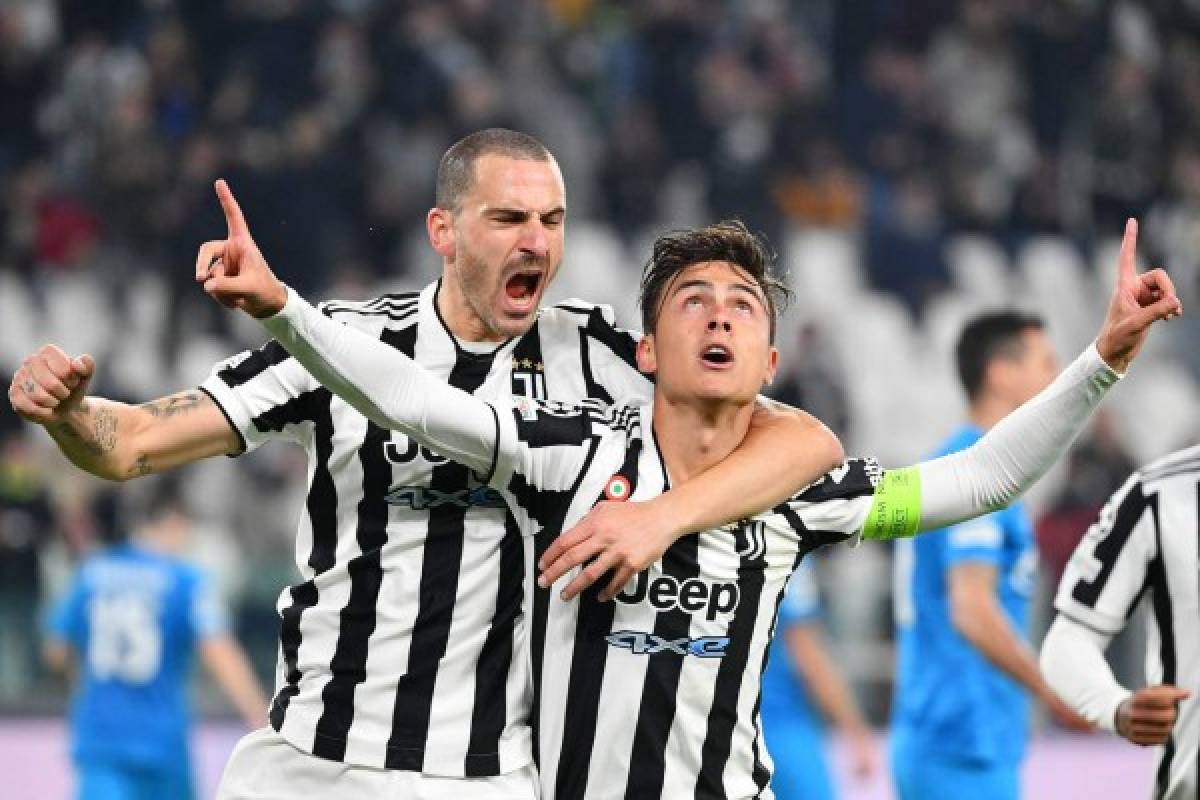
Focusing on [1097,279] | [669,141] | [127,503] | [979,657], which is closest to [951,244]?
[1097,279]

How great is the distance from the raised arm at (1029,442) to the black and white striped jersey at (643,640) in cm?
19

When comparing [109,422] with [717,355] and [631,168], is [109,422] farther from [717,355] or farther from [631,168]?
[631,168]

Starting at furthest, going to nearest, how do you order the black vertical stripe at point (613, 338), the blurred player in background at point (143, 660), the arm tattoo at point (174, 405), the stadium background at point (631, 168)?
the stadium background at point (631, 168) → the blurred player in background at point (143, 660) → the black vertical stripe at point (613, 338) → the arm tattoo at point (174, 405)

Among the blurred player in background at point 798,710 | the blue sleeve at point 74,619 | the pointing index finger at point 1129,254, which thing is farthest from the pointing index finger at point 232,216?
the blue sleeve at point 74,619

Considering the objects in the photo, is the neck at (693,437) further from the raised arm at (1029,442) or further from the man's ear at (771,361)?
the raised arm at (1029,442)

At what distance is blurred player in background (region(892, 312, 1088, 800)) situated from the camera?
18.5 ft

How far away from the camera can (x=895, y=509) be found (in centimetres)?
359

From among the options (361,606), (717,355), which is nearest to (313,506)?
(361,606)

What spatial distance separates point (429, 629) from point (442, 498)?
0.24m

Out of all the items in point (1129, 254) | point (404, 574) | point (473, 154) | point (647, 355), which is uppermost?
point (473, 154)

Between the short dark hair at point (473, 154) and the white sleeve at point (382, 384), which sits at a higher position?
the short dark hair at point (473, 154)

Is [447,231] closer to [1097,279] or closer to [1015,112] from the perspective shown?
[1097,279]

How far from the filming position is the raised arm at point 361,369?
3.16 m

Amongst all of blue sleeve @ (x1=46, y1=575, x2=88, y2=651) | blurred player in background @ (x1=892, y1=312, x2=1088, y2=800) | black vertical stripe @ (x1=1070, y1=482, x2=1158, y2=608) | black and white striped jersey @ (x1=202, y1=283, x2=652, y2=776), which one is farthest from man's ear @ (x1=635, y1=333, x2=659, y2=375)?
blue sleeve @ (x1=46, y1=575, x2=88, y2=651)
